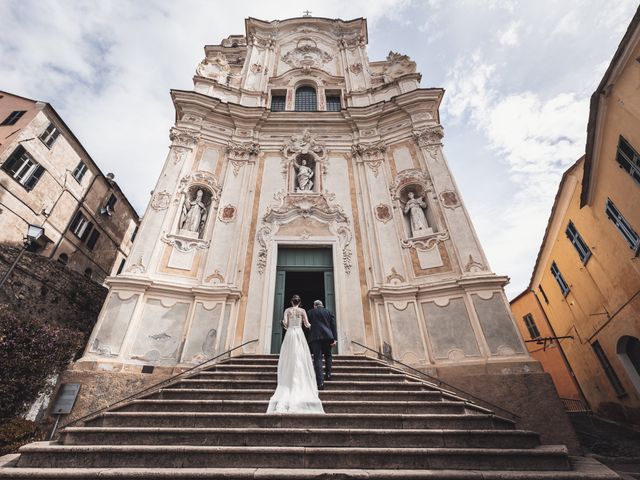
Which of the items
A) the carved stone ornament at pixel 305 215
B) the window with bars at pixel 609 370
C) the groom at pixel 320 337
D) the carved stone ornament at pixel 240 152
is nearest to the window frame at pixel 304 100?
the carved stone ornament at pixel 240 152

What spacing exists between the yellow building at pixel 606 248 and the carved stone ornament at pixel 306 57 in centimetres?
1161

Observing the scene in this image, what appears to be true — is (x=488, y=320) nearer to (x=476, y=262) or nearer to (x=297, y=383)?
(x=476, y=262)

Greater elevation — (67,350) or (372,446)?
(67,350)

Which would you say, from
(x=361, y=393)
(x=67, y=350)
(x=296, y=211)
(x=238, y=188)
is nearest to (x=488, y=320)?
(x=361, y=393)

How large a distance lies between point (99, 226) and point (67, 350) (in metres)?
13.8

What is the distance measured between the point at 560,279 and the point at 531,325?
5725 mm

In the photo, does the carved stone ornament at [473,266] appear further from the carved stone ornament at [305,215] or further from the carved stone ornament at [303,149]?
the carved stone ornament at [303,149]

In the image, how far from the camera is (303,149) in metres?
11.7

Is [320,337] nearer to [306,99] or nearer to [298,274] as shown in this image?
[298,274]

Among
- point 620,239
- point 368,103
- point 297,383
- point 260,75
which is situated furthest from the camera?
point 260,75

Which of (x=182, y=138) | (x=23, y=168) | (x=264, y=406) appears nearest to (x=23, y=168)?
(x=23, y=168)

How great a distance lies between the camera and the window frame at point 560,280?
43.1ft

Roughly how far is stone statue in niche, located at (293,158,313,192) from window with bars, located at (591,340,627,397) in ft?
39.8

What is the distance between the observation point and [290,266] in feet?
→ 30.8
